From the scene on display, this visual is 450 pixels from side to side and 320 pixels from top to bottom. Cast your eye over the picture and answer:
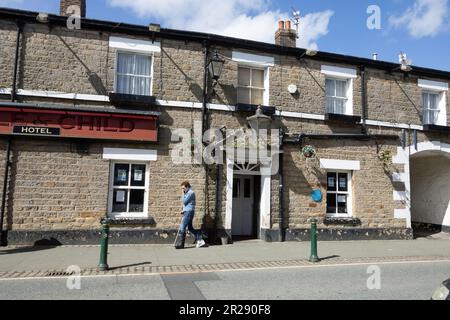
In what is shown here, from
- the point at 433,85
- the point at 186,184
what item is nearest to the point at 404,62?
the point at 433,85

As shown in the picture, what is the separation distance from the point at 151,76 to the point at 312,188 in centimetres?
599

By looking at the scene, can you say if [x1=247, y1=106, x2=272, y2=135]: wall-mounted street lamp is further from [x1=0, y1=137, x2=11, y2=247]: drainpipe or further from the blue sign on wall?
[x1=0, y1=137, x2=11, y2=247]: drainpipe

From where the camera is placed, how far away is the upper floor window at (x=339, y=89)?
1277cm

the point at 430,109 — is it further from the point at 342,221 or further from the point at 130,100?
the point at 130,100

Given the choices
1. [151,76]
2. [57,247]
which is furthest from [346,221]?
[57,247]

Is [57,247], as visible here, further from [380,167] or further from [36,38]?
[380,167]

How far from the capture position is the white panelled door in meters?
12.3

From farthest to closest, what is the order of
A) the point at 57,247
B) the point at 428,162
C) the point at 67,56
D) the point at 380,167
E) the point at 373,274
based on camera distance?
the point at 428,162
the point at 380,167
the point at 67,56
the point at 57,247
the point at 373,274

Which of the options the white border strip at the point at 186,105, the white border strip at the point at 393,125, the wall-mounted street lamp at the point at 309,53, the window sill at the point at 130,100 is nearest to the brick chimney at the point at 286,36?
the wall-mounted street lamp at the point at 309,53

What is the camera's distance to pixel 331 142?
40.7ft

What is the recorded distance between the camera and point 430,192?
612 inches

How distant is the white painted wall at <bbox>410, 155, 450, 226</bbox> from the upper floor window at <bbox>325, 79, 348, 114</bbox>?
465 centimetres

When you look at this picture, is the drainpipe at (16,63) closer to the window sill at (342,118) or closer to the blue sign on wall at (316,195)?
the blue sign on wall at (316,195)

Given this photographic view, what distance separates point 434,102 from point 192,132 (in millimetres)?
9414
